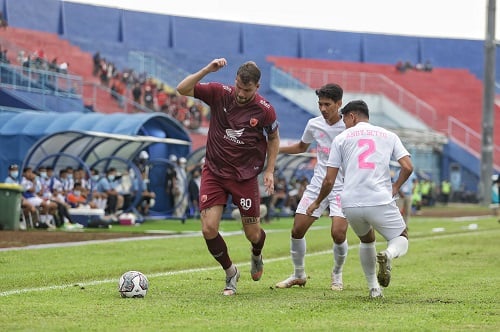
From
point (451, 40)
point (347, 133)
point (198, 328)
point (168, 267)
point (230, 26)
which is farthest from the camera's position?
point (451, 40)

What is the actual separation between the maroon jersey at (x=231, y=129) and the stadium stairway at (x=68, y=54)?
119 feet

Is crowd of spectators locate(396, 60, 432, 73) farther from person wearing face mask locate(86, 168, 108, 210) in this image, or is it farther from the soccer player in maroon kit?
the soccer player in maroon kit

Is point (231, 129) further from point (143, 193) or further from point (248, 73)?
point (143, 193)

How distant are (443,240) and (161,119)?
13637 millimetres

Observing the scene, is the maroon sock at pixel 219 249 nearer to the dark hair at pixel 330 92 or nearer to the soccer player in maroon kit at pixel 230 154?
the soccer player in maroon kit at pixel 230 154

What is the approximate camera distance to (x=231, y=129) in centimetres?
1094

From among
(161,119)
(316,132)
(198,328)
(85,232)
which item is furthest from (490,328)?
(161,119)

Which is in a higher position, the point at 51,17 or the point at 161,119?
the point at 51,17

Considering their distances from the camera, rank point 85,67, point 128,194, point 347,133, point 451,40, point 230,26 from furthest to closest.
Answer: point 451,40 → point 230,26 → point 85,67 → point 128,194 → point 347,133

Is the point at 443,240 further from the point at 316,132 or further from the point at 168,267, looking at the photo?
the point at 316,132

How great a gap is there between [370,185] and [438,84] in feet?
208

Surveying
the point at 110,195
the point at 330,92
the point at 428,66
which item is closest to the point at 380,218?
the point at 330,92

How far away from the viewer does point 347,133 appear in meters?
10.4

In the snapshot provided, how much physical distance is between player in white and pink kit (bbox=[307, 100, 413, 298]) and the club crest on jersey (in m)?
1.03
